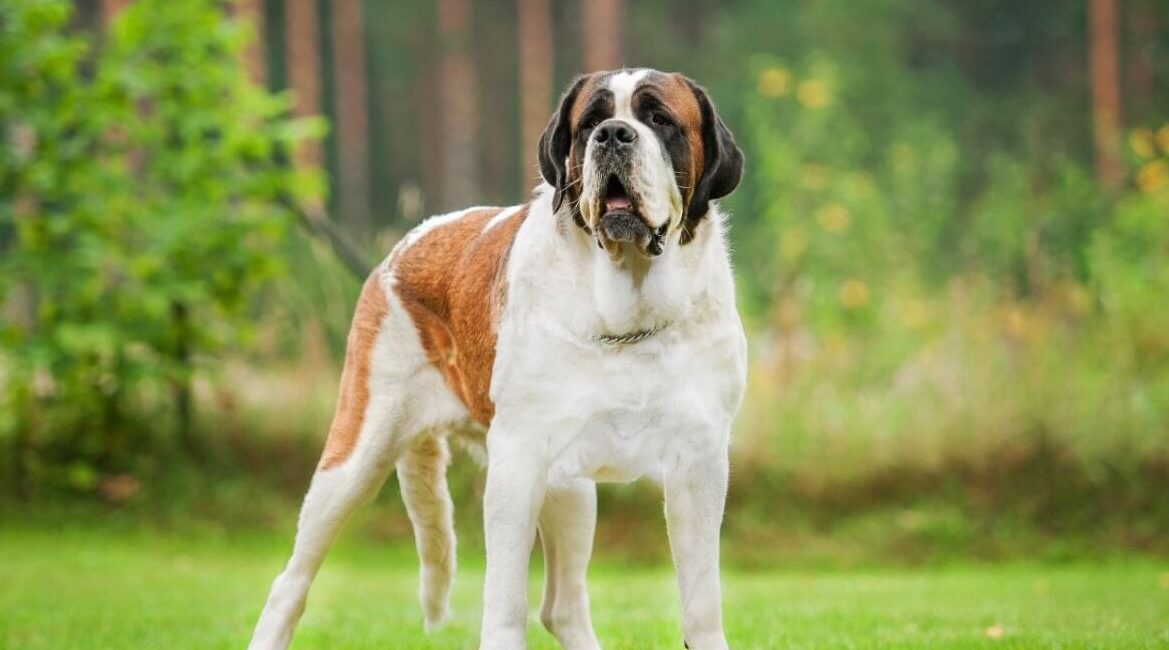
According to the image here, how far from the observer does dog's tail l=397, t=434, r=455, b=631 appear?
17.0ft

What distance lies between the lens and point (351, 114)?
30.8m

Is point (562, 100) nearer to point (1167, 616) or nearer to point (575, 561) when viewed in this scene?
point (575, 561)

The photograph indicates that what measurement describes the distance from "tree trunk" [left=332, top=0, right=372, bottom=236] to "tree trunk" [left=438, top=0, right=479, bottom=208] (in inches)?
68.2

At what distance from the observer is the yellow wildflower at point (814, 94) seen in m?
18.8

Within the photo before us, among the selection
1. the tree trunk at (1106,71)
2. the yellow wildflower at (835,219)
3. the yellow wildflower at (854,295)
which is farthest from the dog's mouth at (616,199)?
the tree trunk at (1106,71)

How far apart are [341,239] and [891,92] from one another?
64.4 ft

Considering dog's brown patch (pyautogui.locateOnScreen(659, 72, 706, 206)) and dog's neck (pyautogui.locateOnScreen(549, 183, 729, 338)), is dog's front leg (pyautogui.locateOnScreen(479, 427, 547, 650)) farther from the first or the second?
dog's brown patch (pyautogui.locateOnScreen(659, 72, 706, 206))

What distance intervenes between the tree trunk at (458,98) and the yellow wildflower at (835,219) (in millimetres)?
13577

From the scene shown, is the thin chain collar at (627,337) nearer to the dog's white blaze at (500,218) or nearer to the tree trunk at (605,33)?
the dog's white blaze at (500,218)

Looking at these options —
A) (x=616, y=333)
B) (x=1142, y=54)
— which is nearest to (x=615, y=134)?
(x=616, y=333)

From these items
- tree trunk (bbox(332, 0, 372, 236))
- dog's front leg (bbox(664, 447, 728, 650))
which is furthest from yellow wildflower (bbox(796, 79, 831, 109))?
dog's front leg (bbox(664, 447, 728, 650))

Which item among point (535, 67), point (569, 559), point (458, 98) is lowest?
point (458, 98)

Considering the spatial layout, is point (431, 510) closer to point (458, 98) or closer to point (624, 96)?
point (624, 96)

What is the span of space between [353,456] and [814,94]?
598 inches
